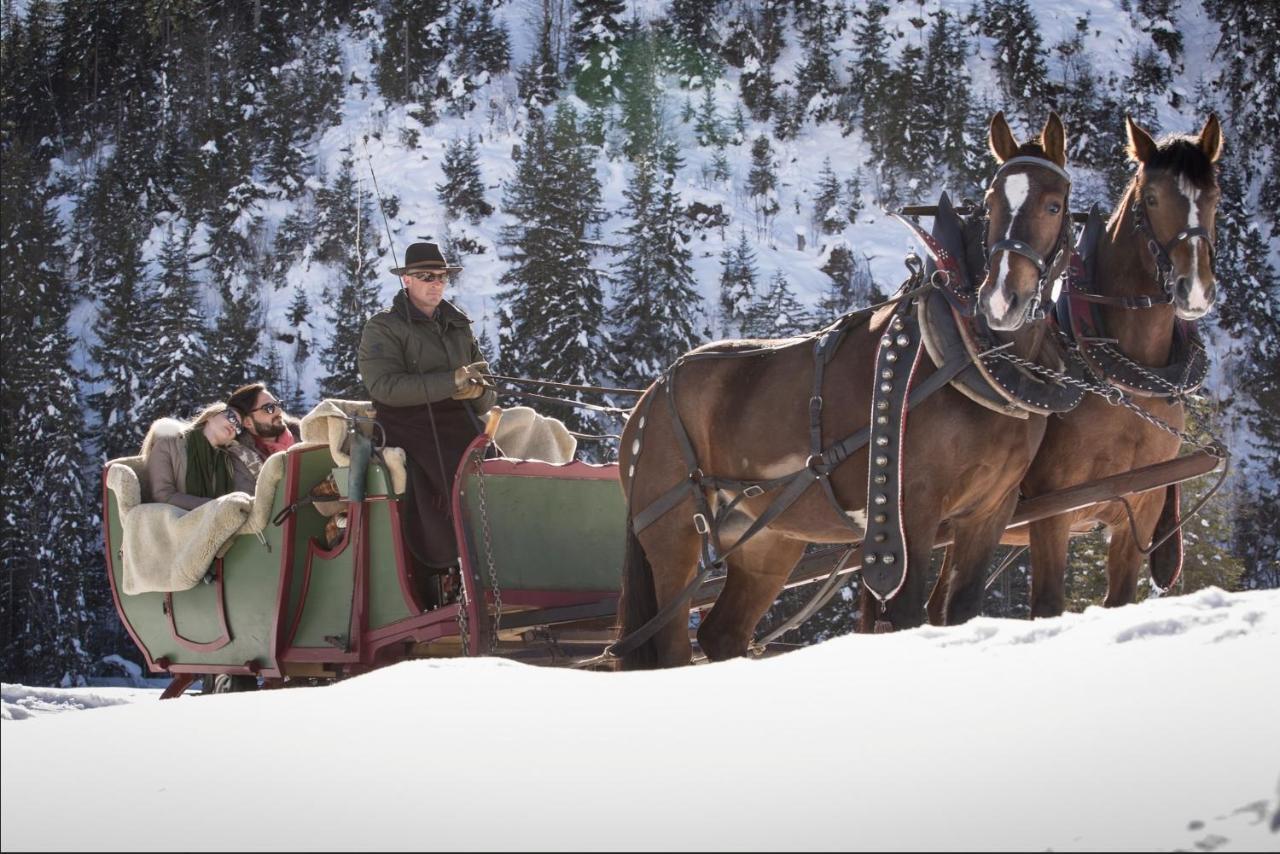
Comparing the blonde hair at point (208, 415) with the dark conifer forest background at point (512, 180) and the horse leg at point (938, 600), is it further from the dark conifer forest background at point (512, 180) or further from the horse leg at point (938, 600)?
the dark conifer forest background at point (512, 180)

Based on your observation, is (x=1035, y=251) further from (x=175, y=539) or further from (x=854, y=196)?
(x=854, y=196)

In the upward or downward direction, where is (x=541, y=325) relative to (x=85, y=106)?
downward

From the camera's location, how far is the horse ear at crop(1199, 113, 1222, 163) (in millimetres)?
6094

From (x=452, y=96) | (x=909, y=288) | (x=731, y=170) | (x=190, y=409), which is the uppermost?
(x=452, y=96)

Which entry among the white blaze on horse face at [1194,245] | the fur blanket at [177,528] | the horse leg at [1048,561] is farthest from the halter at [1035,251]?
the fur blanket at [177,528]

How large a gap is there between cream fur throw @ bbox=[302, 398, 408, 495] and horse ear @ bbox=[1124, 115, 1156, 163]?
3.76 meters

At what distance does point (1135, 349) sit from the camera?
21.0ft

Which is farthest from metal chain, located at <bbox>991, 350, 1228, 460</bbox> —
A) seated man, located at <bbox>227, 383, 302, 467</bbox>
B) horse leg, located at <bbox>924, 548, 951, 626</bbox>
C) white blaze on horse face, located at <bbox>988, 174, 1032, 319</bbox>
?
seated man, located at <bbox>227, 383, 302, 467</bbox>

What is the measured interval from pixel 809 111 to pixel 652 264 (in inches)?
730

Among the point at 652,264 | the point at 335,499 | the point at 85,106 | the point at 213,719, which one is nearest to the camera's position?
the point at 213,719

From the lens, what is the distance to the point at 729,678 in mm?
3414

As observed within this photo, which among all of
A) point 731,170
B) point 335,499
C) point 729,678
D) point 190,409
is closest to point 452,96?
point 731,170

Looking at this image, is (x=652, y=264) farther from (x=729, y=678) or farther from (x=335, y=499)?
(x=729, y=678)

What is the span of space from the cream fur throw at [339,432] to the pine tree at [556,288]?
809 inches
